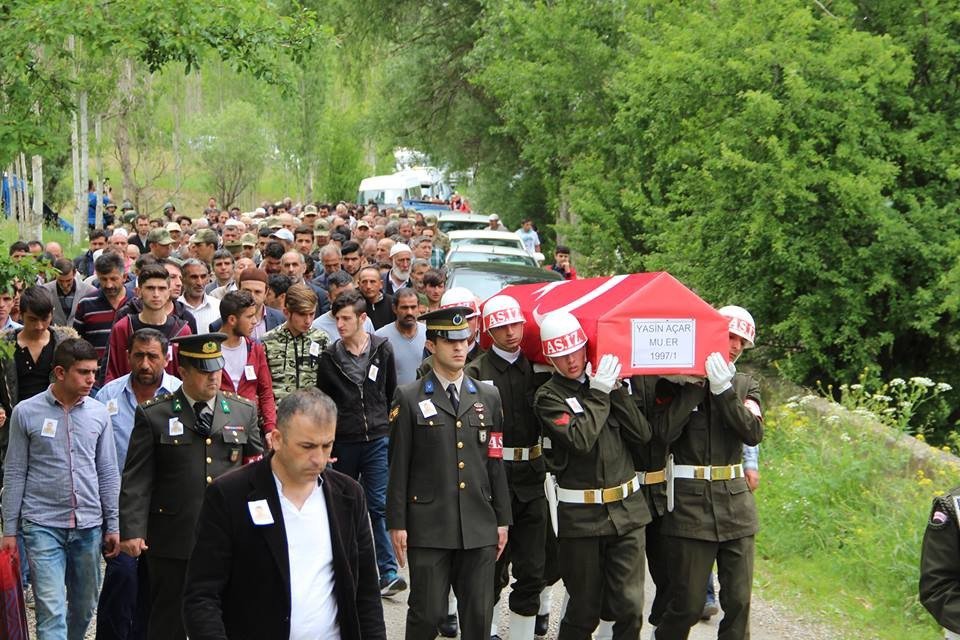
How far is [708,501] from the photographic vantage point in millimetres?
6668

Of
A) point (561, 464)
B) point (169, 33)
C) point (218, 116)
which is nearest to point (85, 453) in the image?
point (561, 464)

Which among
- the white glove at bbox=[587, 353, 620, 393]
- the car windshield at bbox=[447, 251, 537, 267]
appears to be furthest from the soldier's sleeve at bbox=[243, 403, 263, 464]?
the car windshield at bbox=[447, 251, 537, 267]

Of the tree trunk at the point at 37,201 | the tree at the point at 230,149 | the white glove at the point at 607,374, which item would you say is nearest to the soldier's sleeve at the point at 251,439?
the white glove at the point at 607,374

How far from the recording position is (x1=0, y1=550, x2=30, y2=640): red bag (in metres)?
6.14

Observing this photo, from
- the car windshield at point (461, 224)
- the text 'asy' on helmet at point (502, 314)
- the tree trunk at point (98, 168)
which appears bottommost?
the text 'asy' on helmet at point (502, 314)

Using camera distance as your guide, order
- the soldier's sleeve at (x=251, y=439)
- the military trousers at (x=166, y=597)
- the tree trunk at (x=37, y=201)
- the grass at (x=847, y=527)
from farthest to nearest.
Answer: the tree trunk at (x=37, y=201), the grass at (x=847, y=527), the soldier's sleeve at (x=251, y=439), the military trousers at (x=166, y=597)

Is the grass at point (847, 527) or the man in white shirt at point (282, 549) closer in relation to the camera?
the man in white shirt at point (282, 549)

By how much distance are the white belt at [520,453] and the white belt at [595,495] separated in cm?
54

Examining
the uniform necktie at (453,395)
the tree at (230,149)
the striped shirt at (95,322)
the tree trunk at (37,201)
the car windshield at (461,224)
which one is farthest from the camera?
the tree at (230,149)

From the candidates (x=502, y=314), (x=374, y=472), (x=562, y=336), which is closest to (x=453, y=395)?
(x=562, y=336)

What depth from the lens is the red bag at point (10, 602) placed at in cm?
614

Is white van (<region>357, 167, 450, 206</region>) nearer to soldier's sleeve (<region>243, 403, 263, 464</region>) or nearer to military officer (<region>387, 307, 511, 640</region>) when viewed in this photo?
military officer (<region>387, 307, 511, 640</region>)

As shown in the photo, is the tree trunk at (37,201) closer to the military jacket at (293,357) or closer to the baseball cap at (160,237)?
the baseball cap at (160,237)

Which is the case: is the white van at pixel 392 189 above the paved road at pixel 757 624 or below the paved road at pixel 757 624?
above
